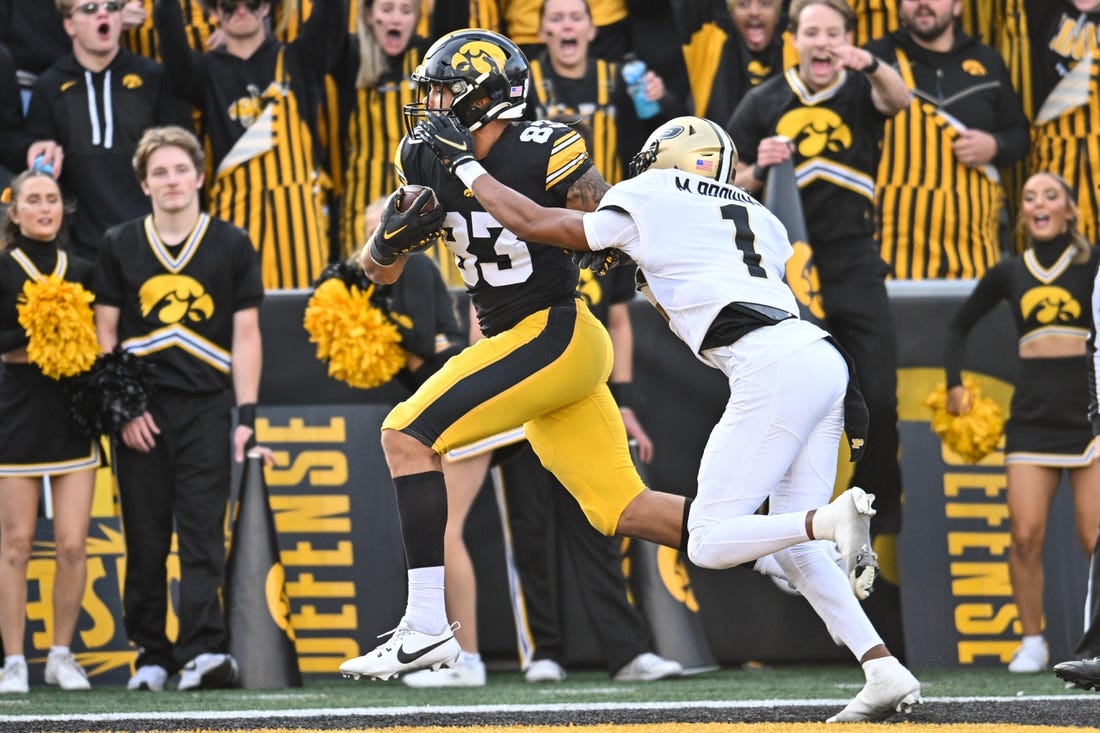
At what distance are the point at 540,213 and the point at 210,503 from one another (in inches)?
105

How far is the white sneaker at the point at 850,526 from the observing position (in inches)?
190

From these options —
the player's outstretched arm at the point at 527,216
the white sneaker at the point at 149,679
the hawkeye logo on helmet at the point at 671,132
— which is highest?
the hawkeye logo on helmet at the point at 671,132

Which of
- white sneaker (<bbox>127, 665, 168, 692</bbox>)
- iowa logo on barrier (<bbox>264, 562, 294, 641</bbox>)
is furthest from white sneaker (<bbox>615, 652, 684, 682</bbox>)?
white sneaker (<bbox>127, 665, 168, 692</bbox>)

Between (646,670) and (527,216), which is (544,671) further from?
(527,216)

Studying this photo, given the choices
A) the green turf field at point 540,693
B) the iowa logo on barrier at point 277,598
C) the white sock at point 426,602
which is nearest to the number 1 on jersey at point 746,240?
the white sock at point 426,602

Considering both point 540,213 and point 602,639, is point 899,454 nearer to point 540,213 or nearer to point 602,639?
point 602,639

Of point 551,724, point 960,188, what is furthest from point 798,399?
point 960,188

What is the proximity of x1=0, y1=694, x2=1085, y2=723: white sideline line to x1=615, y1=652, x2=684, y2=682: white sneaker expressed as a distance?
3.30ft

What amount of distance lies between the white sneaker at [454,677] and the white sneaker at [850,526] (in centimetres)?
250

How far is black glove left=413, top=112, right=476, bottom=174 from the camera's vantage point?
5.21m

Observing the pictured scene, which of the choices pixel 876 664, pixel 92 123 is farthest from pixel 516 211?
pixel 92 123

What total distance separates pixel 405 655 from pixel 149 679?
2.34 meters

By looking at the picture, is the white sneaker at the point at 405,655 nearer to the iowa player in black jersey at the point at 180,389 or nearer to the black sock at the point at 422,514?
the black sock at the point at 422,514

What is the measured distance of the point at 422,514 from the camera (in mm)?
5227
